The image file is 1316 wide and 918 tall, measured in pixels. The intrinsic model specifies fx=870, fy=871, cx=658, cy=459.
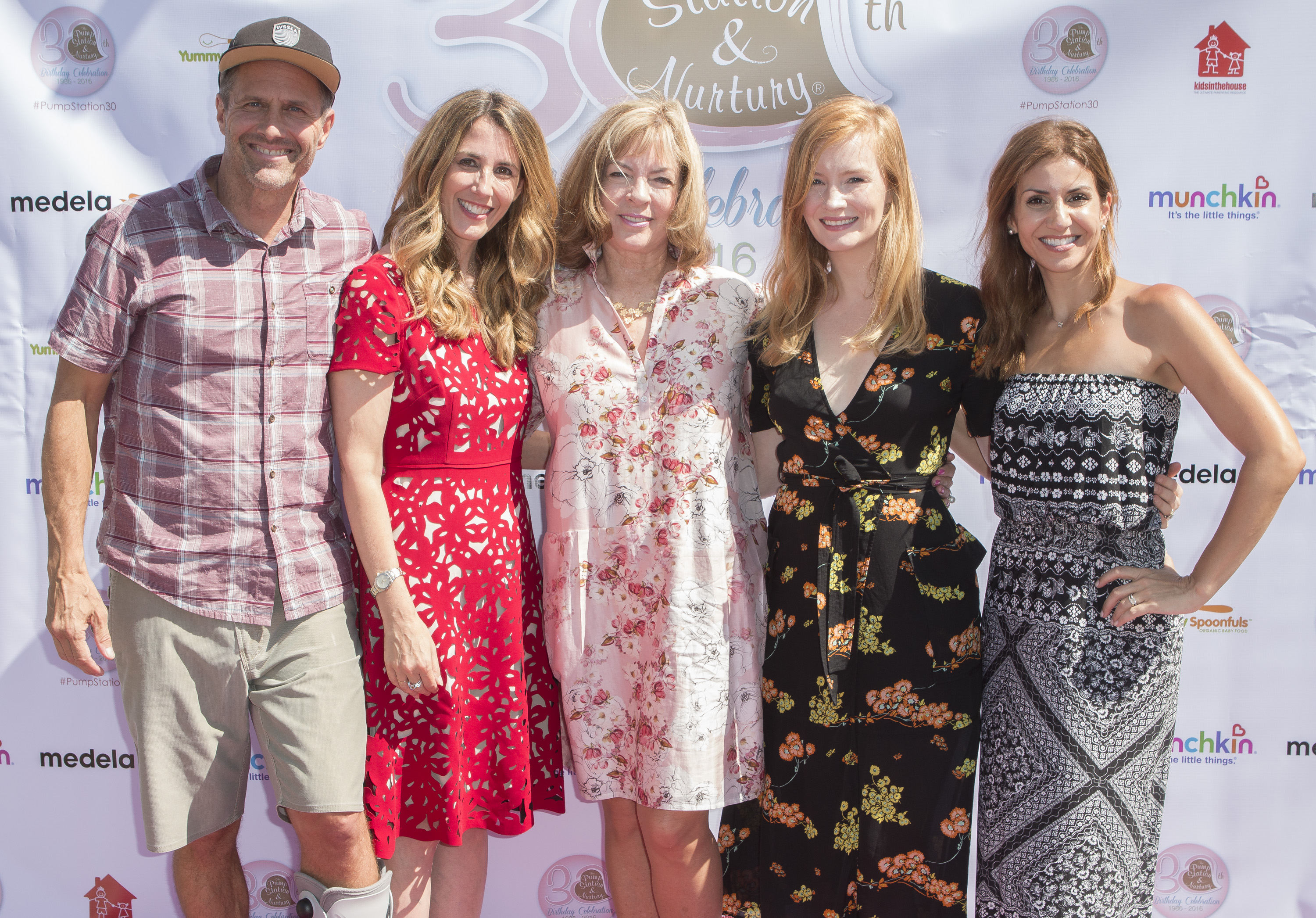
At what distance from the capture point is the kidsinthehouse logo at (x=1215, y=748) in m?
2.74

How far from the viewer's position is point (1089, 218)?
181cm

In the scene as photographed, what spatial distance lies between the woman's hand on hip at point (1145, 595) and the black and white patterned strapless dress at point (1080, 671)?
2 cm

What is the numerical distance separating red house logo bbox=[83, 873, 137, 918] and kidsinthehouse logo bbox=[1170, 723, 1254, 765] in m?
3.47

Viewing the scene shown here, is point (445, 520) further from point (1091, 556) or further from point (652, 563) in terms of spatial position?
point (1091, 556)

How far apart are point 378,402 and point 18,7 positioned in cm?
203

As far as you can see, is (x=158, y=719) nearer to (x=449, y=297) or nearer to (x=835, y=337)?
(x=449, y=297)

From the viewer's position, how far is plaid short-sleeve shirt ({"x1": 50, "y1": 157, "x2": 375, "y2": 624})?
1.71 m

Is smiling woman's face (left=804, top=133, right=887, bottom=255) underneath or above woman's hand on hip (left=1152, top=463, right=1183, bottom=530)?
above

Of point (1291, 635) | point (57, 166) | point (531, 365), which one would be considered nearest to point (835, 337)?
point (531, 365)

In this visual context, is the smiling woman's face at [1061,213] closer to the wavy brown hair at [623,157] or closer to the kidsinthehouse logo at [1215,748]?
the wavy brown hair at [623,157]

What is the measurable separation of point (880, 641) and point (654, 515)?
548 mm

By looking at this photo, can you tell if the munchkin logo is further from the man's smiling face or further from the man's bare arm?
the man's bare arm

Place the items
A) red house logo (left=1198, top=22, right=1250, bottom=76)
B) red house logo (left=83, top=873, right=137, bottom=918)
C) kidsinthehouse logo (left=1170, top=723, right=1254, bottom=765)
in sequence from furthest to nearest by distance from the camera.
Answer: red house logo (left=83, top=873, right=137, bottom=918) < kidsinthehouse logo (left=1170, top=723, right=1254, bottom=765) < red house logo (left=1198, top=22, right=1250, bottom=76)

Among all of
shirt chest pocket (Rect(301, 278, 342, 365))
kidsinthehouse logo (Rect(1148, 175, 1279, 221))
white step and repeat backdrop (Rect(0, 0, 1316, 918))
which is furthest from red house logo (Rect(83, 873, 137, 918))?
kidsinthehouse logo (Rect(1148, 175, 1279, 221))
